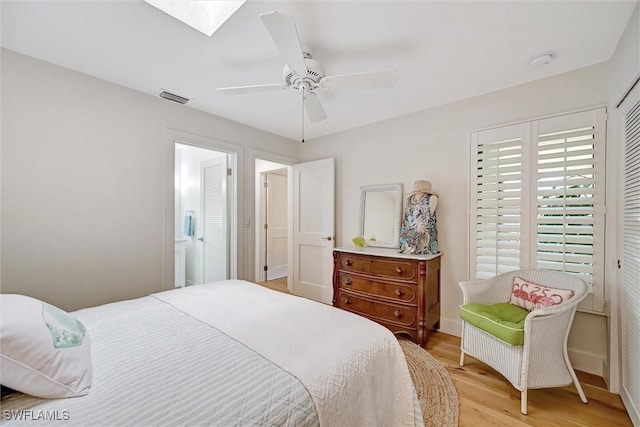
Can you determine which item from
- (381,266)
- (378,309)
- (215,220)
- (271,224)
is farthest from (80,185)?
(271,224)

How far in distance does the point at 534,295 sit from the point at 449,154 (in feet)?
4.92

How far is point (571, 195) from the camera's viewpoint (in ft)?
7.10

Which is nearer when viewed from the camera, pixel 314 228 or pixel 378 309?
pixel 378 309

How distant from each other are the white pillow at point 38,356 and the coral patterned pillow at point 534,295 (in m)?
2.67

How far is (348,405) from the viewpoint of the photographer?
3.36 feet

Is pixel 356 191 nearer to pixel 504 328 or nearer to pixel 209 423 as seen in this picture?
pixel 504 328

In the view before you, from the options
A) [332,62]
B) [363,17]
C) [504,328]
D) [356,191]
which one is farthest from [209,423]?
[356,191]

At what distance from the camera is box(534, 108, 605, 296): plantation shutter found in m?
2.07

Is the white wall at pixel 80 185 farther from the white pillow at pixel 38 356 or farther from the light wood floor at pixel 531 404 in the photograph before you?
the light wood floor at pixel 531 404

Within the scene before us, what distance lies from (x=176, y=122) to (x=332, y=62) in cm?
179

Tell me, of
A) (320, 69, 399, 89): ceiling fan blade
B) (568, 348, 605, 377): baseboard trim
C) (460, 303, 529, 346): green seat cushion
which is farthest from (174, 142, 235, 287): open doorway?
(568, 348, 605, 377): baseboard trim

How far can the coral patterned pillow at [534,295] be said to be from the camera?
193 cm

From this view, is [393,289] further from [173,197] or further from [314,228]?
[173,197]

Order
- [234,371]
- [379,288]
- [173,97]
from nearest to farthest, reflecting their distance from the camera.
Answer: [234,371]
[173,97]
[379,288]
